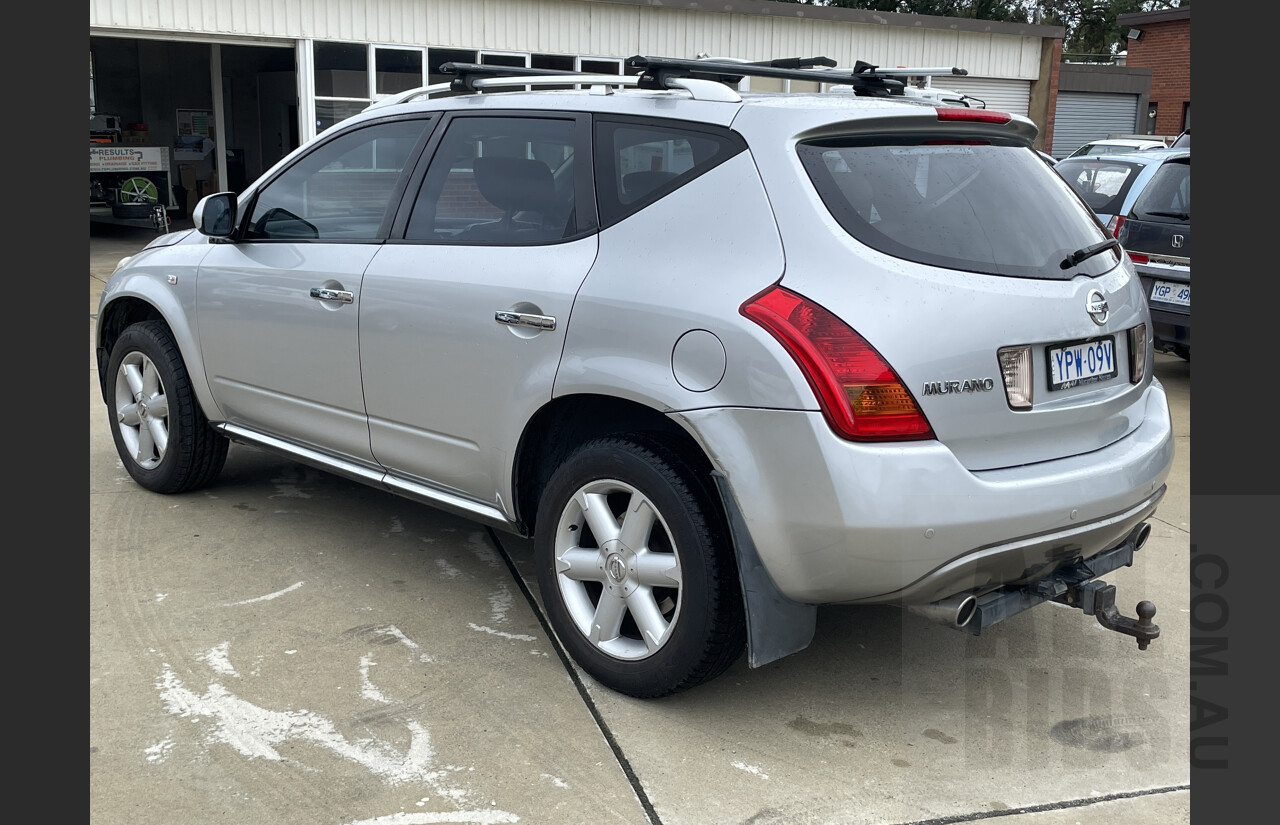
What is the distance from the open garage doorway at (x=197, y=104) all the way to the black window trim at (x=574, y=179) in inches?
790

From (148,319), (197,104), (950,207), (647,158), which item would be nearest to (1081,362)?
(950,207)

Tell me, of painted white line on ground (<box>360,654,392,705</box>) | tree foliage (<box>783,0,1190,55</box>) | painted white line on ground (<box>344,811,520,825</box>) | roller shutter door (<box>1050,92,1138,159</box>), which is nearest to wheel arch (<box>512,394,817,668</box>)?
painted white line on ground (<box>360,654,392,705</box>)

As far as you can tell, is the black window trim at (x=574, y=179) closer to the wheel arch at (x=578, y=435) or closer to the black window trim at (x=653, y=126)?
the black window trim at (x=653, y=126)

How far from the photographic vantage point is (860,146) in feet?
10.2

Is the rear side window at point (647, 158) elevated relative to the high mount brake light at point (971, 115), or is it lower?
lower

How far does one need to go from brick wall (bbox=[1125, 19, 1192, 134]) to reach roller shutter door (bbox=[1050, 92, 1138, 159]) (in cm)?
424

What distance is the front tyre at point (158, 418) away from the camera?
191 inches

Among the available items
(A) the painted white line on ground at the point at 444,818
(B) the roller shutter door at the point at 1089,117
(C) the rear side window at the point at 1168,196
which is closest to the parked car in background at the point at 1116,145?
(B) the roller shutter door at the point at 1089,117

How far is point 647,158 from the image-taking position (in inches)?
131

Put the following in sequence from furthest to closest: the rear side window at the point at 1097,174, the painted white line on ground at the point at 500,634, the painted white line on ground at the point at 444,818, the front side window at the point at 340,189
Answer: the rear side window at the point at 1097,174 → the front side window at the point at 340,189 → the painted white line on ground at the point at 500,634 → the painted white line on ground at the point at 444,818

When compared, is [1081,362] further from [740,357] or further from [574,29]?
[574,29]

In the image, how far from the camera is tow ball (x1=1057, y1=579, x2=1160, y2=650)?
3184 millimetres

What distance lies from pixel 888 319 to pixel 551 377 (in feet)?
3.35

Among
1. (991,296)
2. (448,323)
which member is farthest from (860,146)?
(448,323)
